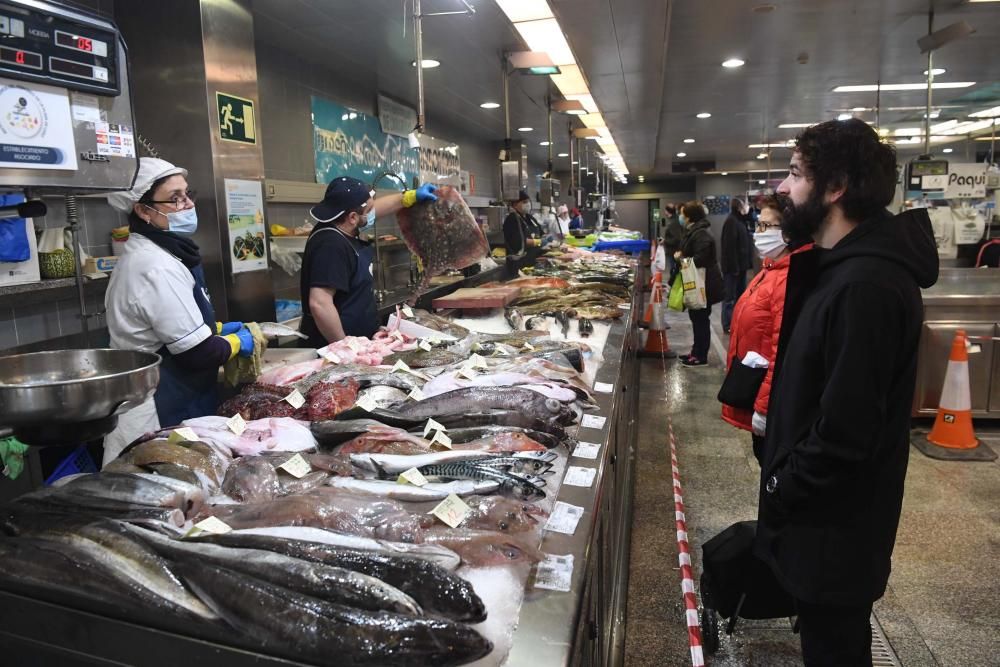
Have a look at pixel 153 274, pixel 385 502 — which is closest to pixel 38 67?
pixel 153 274

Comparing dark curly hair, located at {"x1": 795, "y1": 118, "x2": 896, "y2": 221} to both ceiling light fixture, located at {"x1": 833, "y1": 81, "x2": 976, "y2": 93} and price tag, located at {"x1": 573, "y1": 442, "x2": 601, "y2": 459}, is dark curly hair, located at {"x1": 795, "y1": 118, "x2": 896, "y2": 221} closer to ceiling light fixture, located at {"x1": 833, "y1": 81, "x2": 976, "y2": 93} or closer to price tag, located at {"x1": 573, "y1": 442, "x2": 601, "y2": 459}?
price tag, located at {"x1": 573, "y1": 442, "x2": 601, "y2": 459}

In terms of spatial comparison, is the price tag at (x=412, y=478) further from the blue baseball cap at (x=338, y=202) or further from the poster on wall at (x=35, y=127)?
the blue baseball cap at (x=338, y=202)

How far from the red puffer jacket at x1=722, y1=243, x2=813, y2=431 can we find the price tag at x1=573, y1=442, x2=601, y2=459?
1379 millimetres

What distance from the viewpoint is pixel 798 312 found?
7.16 feet

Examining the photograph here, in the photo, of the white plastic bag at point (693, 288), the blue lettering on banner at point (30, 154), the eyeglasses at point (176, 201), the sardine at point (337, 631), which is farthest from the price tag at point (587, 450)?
the white plastic bag at point (693, 288)

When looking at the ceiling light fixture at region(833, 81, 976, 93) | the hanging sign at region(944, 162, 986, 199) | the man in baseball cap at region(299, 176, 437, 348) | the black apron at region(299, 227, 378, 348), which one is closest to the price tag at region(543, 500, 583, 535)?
the man in baseball cap at region(299, 176, 437, 348)

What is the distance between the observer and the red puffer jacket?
322cm

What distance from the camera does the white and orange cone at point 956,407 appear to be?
5445 mm

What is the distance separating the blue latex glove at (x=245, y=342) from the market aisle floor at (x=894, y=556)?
7.16 ft

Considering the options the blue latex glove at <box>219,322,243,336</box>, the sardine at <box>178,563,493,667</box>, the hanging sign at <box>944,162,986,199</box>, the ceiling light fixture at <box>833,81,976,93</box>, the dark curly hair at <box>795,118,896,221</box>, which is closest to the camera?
the sardine at <box>178,563,493,667</box>

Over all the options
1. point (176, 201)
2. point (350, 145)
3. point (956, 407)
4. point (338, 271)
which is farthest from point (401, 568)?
point (350, 145)

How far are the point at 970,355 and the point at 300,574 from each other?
644 centimetres

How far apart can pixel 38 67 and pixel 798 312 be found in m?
2.26

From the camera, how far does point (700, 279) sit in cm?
859
